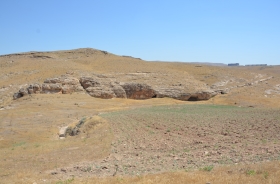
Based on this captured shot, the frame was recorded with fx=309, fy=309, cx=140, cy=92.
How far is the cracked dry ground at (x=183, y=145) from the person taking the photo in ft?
31.0

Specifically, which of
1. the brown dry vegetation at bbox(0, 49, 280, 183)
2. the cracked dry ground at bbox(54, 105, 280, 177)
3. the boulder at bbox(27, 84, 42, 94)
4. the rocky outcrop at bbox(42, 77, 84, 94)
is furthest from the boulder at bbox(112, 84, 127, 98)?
the cracked dry ground at bbox(54, 105, 280, 177)

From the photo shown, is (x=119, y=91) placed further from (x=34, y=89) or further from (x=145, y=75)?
(x=34, y=89)

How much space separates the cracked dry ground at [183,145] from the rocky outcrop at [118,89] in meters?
18.1

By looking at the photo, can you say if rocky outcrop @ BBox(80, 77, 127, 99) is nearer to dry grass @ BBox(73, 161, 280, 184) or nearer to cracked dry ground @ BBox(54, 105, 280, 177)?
cracked dry ground @ BBox(54, 105, 280, 177)

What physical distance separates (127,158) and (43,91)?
25.2 metres

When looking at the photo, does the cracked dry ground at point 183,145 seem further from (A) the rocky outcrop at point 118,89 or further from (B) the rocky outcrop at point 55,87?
(A) the rocky outcrop at point 118,89

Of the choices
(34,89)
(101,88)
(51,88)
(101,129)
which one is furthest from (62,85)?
(101,129)

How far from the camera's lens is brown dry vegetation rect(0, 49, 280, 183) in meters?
8.15

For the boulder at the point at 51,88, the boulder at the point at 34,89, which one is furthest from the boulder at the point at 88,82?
the boulder at the point at 34,89

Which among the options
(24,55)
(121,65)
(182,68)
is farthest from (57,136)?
(24,55)

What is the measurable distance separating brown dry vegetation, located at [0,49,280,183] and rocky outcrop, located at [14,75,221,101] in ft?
4.92

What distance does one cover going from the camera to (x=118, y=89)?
37.2 metres

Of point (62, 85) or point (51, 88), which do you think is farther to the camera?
point (62, 85)

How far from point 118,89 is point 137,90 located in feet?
7.73
